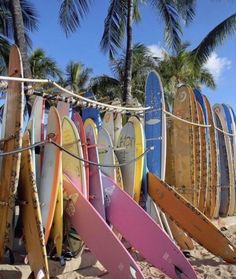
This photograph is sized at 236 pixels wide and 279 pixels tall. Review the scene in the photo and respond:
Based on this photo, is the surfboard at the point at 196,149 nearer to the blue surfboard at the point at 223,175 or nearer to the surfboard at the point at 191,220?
the blue surfboard at the point at 223,175

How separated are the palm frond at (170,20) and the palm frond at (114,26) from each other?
1122 mm

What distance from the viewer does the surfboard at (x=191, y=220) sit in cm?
442

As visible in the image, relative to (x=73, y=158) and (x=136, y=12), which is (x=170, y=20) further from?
(x=73, y=158)

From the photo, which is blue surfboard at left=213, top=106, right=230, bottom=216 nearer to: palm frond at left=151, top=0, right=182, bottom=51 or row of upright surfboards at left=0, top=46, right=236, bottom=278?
row of upright surfboards at left=0, top=46, right=236, bottom=278

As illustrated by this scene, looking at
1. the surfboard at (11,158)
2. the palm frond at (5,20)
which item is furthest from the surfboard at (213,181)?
the palm frond at (5,20)

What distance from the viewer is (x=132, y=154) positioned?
5070 mm

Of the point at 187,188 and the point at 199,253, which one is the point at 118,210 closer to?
the point at 199,253

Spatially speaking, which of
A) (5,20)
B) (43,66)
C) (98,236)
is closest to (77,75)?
(43,66)

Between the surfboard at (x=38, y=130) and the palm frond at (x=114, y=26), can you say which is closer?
the surfboard at (x=38, y=130)

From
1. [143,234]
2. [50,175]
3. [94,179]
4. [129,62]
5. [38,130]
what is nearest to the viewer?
[50,175]

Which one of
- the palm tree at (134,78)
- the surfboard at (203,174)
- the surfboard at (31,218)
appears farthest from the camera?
the palm tree at (134,78)

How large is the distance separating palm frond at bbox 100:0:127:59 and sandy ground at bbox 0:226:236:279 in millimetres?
9230

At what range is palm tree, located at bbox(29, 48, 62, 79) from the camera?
20.4 meters

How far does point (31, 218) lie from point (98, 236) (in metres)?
0.64
